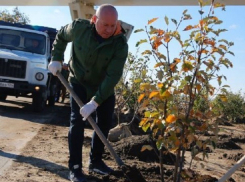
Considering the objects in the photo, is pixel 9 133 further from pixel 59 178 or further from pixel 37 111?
pixel 37 111

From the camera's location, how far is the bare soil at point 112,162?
439 cm

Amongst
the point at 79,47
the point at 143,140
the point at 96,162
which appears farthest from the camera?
the point at 143,140

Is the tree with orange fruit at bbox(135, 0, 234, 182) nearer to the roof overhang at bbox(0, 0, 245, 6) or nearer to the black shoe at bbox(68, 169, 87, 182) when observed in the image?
the black shoe at bbox(68, 169, 87, 182)

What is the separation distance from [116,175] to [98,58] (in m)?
1.28

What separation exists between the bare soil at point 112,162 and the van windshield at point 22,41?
13.9 feet

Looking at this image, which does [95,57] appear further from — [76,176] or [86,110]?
[76,176]

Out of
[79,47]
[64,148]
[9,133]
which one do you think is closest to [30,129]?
[9,133]

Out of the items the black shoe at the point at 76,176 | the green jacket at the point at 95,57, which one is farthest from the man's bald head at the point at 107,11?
the black shoe at the point at 76,176

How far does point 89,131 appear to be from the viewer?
851cm

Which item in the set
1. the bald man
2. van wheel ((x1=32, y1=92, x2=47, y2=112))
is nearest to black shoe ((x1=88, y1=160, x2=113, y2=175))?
the bald man

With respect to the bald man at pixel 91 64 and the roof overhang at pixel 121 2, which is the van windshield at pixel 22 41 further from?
the bald man at pixel 91 64

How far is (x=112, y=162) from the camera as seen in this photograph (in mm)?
5414

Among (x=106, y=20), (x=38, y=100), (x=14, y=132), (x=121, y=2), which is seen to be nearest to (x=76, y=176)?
(x=106, y=20)

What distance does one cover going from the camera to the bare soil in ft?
14.4
